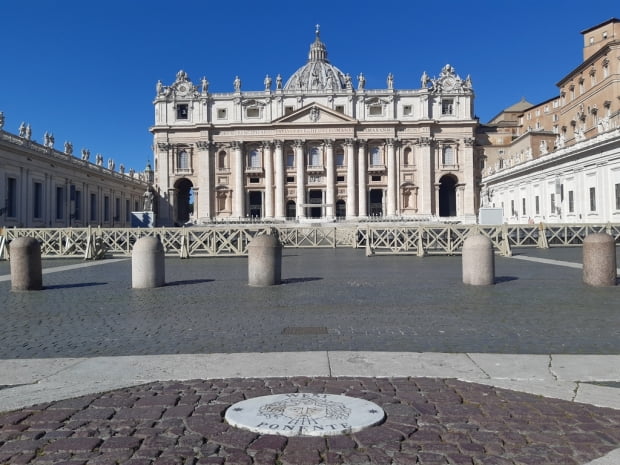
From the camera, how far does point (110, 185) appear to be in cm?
5678

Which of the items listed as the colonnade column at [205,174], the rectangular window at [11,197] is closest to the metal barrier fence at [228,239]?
the rectangular window at [11,197]

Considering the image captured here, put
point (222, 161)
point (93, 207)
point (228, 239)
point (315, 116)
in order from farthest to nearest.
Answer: point (222, 161)
point (315, 116)
point (93, 207)
point (228, 239)

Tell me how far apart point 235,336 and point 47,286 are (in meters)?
8.06

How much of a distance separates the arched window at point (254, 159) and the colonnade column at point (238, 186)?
1.82 m

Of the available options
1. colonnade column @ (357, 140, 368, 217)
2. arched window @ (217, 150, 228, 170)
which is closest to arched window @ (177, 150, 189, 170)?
arched window @ (217, 150, 228, 170)

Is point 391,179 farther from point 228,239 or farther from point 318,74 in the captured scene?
point 228,239

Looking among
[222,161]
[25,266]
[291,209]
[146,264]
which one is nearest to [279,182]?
[291,209]

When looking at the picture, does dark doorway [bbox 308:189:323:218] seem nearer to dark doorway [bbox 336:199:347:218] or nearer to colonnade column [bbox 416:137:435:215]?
dark doorway [bbox 336:199:347:218]

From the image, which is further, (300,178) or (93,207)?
(300,178)

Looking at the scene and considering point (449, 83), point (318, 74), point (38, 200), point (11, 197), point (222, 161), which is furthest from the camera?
point (318, 74)

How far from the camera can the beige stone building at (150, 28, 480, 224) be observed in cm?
6850

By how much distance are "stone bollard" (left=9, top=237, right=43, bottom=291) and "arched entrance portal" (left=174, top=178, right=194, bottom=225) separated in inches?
2398

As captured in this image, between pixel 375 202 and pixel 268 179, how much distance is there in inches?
602

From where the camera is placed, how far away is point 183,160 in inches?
2803
